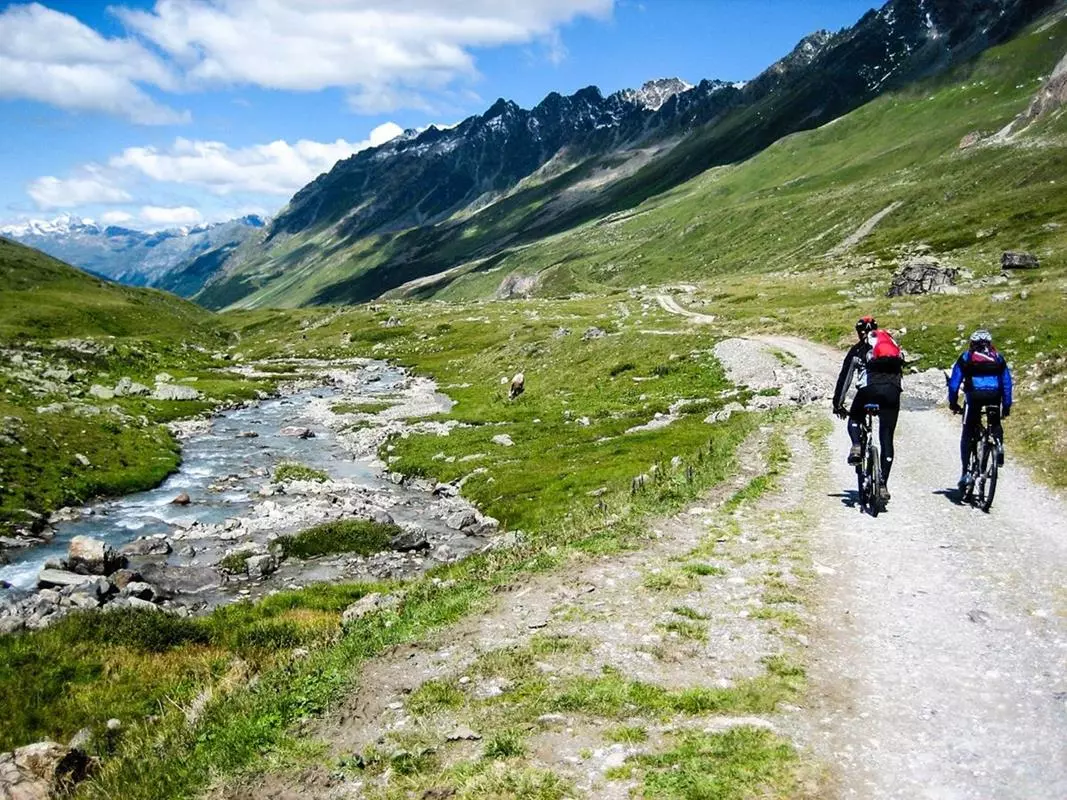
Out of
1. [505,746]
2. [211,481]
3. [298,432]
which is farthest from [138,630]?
[298,432]

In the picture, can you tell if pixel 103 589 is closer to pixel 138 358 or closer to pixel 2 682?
pixel 2 682

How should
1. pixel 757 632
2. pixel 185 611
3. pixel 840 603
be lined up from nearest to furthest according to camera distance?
1. pixel 757 632
2. pixel 840 603
3. pixel 185 611

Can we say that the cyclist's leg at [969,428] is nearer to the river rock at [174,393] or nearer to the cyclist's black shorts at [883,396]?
the cyclist's black shorts at [883,396]

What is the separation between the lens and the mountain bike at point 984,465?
17.8 metres

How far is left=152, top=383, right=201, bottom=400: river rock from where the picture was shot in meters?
80.6

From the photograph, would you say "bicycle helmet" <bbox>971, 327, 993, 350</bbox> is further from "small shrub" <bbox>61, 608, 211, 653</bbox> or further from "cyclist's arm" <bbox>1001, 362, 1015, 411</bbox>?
"small shrub" <bbox>61, 608, 211, 653</bbox>

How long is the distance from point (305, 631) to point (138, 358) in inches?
4439

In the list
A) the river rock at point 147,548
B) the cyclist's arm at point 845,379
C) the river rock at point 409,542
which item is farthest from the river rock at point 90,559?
the cyclist's arm at point 845,379

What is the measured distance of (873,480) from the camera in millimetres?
18422

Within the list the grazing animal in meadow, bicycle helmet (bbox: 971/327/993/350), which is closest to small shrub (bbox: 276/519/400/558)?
bicycle helmet (bbox: 971/327/993/350)

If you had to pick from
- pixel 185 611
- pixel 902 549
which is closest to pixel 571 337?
pixel 185 611

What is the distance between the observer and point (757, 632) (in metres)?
11.7

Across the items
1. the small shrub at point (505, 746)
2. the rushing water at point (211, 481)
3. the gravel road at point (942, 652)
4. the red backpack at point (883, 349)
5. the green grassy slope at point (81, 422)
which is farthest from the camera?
the green grassy slope at point (81, 422)

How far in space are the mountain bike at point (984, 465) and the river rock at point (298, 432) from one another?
55.1 metres
